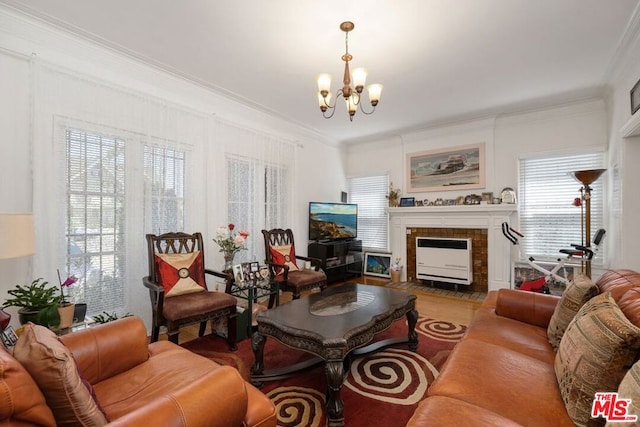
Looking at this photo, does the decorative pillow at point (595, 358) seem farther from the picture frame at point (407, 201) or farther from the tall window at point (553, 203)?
the picture frame at point (407, 201)

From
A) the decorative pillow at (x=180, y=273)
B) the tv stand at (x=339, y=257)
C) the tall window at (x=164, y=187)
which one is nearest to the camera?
the decorative pillow at (x=180, y=273)

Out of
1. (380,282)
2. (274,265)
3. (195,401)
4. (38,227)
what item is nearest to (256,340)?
(195,401)

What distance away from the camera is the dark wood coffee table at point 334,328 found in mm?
1721

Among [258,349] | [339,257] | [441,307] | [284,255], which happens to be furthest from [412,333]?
[339,257]

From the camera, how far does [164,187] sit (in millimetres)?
3117

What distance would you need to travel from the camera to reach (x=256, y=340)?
2.13 meters

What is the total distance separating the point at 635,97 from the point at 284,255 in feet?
12.8

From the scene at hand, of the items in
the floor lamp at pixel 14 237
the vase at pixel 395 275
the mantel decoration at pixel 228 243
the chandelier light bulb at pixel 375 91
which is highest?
the chandelier light bulb at pixel 375 91

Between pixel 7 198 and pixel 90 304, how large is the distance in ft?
3.44

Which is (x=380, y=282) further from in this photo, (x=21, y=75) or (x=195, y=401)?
(x=21, y=75)

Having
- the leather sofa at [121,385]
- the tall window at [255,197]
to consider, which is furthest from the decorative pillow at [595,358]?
the tall window at [255,197]

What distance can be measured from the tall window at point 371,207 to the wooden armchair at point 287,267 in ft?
7.24

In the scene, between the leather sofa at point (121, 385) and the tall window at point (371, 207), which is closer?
the leather sofa at point (121, 385)

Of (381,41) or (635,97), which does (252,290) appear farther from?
(635,97)
